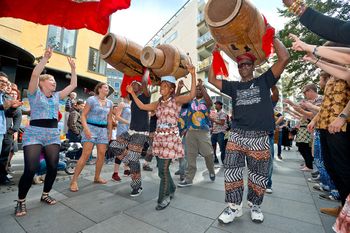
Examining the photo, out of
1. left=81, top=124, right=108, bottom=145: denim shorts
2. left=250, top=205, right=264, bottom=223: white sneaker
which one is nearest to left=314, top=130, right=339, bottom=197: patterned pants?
left=250, top=205, right=264, bottom=223: white sneaker

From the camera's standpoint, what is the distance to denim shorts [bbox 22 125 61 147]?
9.10 ft

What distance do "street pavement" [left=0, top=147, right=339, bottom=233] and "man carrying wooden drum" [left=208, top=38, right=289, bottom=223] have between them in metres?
0.27

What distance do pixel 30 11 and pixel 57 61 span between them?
977cm

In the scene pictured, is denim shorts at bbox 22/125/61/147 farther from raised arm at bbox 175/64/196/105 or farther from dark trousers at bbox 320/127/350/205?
dark trousers at bbox 320/127/350/205

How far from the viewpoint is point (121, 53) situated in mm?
3217

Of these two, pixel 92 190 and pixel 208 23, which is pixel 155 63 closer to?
pixel 208 23

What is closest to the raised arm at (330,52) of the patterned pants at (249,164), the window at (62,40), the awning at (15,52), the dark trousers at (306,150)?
the patterned pants at (249,164)

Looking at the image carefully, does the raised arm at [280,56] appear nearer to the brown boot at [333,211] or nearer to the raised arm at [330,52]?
the raised arm at [330,52]

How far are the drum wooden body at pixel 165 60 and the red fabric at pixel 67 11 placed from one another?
→ 677 millimetres

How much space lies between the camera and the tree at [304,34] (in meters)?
9.96

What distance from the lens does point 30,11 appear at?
2.62 meters

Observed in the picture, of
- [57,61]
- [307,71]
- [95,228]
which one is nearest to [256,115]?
[95,228]

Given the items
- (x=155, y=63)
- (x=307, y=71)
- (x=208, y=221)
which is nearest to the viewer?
(x=208, y=221)

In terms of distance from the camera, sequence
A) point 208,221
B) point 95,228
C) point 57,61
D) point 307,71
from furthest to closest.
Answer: point 307,71
point 57,61
point 208,221
point 95,228
